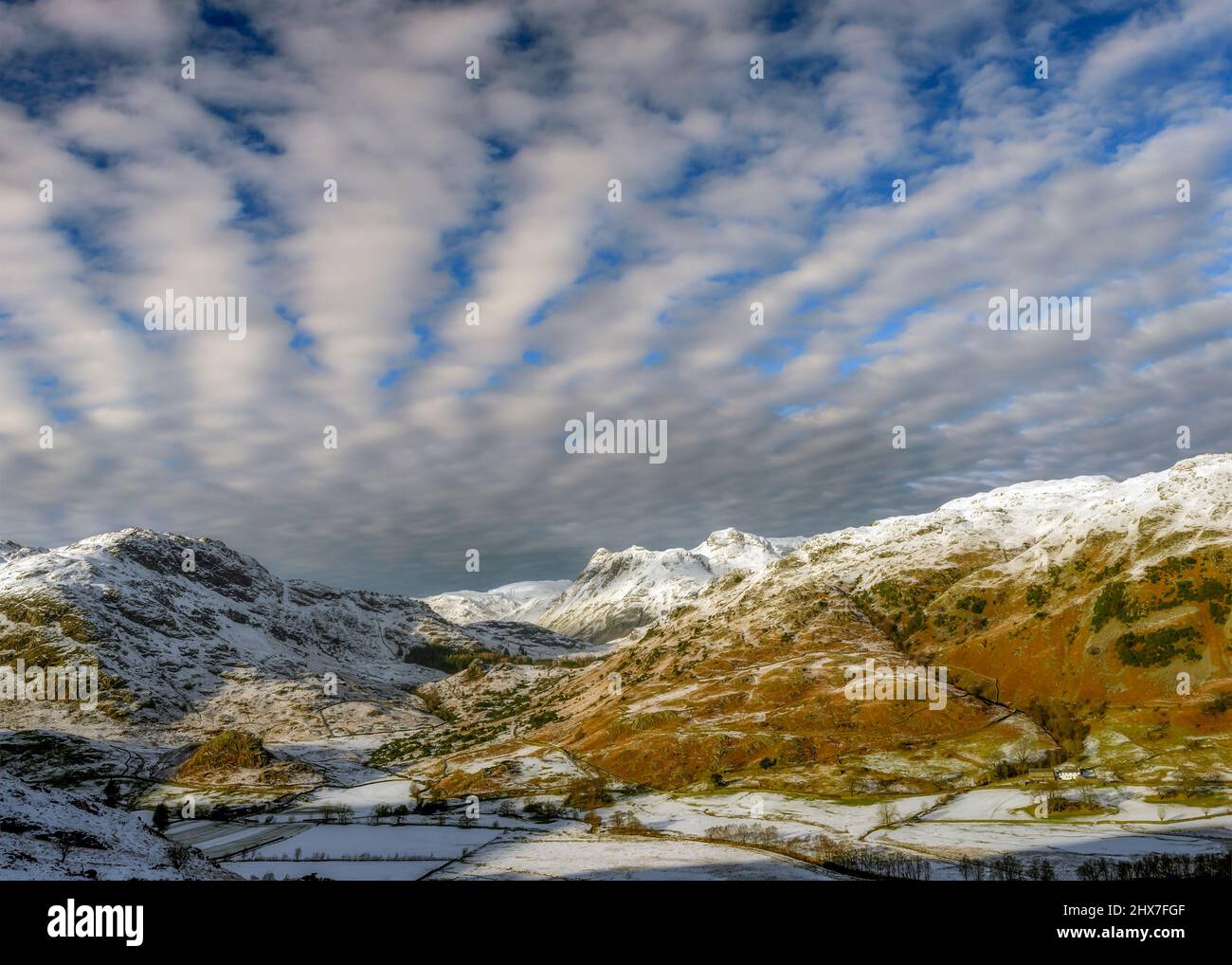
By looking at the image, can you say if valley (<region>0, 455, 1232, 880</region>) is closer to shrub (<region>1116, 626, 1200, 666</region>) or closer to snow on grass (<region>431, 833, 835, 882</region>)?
shrub (<region>1116, 626, 1200, 666</region>)

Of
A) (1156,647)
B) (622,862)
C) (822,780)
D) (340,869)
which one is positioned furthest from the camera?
(1156,647)

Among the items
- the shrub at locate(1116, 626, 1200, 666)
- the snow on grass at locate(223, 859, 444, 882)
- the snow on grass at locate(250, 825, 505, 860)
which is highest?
the shrub at locate(1116, 626, 1200, 666)

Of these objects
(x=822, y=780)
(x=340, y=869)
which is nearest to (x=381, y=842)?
(x=340, y=869)

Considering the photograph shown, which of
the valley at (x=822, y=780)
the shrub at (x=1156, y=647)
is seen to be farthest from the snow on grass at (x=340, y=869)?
the shrub at (x=1156, y=647)

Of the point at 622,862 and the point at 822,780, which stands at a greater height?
the point at 622,862

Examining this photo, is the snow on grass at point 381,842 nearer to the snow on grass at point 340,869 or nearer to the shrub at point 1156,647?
the snow on grass at point 340,869

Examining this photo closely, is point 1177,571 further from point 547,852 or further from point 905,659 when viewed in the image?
point 547,852

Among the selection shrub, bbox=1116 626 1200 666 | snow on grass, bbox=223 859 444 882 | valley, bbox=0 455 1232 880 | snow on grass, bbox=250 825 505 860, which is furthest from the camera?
shrub, bbox=1116 626 1200 666

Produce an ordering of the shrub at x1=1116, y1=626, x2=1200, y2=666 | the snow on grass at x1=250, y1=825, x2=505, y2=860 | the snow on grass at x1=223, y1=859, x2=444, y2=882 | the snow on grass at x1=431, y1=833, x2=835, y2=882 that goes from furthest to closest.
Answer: the shrub at x1=1116, y1=626, x2=1200, y2=666, the snow on grass at x1=250, y1=825, x2=505, y2=860, the snow on grass at x1=223, y1=859, x2=444, y2=882, the snow on grass at x1=431, y1=833, x2=835, y2=882

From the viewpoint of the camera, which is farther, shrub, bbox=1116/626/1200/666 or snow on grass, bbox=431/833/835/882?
shrub, bbox=1116/626/1200/666

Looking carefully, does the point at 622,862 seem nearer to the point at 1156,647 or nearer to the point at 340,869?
the point at 340,869

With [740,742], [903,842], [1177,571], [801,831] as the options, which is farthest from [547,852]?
[1177,571]

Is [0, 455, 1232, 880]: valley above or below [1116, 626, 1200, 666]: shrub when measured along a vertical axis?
below

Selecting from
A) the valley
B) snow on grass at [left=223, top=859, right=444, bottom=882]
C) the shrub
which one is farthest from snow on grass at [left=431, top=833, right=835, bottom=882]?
the shrub
